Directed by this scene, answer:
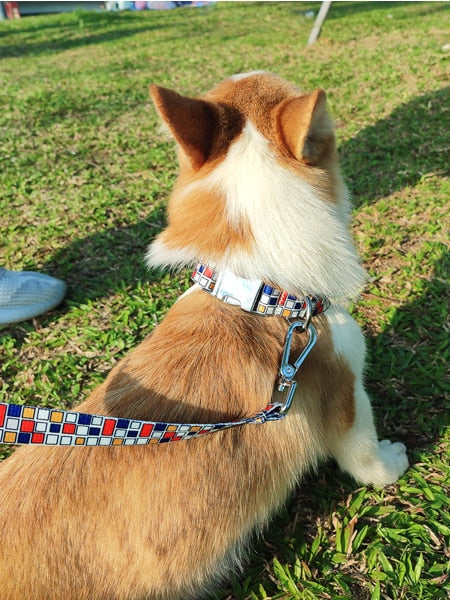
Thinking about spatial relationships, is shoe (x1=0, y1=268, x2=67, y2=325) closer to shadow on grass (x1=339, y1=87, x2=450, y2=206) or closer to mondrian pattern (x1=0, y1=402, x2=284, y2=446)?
mondrian pattern (x1=0, y1=402, x2=284, y2=446)

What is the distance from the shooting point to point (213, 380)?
164cm

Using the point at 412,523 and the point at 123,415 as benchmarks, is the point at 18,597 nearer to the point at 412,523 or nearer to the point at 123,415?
the point at 123,415

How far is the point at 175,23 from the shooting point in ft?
47.2

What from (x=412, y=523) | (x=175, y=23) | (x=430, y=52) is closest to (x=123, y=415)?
(x=412, y=523)

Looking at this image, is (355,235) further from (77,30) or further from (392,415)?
(77,30)

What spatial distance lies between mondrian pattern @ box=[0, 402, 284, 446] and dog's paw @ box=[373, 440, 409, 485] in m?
0.97

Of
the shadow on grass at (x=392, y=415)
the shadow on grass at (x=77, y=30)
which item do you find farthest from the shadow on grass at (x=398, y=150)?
the shadow on grass at (x=77, y=30)

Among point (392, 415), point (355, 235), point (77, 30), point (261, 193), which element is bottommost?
point (392, 415)

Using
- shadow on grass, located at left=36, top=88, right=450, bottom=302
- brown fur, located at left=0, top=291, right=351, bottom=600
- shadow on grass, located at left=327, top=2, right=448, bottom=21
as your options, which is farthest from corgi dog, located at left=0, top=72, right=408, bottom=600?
shadow on grass, located at left=327, top=2, right=448, bottom=21

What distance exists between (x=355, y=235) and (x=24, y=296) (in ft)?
9.15

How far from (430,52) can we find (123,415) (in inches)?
340

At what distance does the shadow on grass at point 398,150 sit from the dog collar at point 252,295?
Answer: 9.77 feet

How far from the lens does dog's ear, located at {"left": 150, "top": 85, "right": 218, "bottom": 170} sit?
149 centimetres

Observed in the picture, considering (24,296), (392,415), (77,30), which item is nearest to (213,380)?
(392,415)
